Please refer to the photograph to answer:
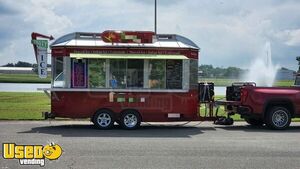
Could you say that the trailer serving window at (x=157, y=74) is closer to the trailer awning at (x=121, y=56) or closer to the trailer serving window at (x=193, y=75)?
the trailer awning at (x=121, y=56)

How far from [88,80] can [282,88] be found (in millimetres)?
6701

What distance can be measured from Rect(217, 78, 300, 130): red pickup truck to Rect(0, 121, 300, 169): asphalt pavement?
17.1 inches

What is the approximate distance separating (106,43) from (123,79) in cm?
136

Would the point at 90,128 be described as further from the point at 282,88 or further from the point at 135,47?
the point at 282,88

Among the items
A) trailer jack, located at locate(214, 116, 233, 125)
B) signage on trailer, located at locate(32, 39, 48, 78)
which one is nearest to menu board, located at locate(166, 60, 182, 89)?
trailer jack, located at locate(214, 116, 233, 125)

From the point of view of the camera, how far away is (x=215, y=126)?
1688 cm

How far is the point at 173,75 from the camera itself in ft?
52.9

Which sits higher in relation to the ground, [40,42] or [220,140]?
[40,42]

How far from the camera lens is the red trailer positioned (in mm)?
15547

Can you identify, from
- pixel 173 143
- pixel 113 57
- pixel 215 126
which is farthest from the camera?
pixel 215 126

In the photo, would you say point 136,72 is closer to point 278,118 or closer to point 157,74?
point 157,74

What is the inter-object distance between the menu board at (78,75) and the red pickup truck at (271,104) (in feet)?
17.8

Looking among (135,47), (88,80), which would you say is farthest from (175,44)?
(88,80)

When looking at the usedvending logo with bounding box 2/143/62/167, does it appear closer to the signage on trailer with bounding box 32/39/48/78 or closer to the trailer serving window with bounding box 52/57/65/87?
the trailer serving window with bounding box 52/57/65/87
